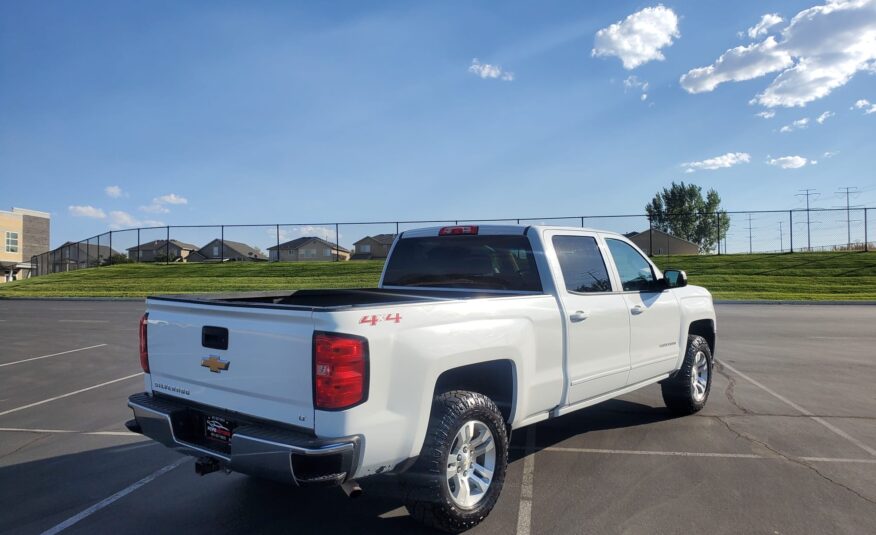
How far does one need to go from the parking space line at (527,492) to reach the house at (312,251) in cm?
3419

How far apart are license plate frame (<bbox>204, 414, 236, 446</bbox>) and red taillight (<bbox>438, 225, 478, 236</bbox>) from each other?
2.48 meters

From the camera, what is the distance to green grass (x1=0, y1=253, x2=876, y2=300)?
25359 millimetres

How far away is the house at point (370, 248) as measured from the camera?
41.3 m

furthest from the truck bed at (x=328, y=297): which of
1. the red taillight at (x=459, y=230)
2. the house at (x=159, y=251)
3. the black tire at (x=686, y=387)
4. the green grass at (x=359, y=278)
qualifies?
the house at (x=159, y=251)

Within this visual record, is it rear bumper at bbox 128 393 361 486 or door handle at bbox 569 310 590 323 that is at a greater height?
door handle at bbox 569 310 590 323

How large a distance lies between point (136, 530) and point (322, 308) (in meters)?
2.16

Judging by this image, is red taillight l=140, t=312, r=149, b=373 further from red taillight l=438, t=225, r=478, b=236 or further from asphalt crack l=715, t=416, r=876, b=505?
asphalt crack l=715, t=416, r=876, b=505

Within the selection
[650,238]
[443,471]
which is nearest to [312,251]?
[650,238]

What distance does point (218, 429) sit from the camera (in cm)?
356

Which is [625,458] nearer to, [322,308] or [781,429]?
[781,429]

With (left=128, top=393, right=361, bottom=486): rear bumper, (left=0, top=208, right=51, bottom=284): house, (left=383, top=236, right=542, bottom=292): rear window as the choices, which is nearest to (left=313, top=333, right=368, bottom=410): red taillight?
(left=128, top=393, right=361, bottom=486): rear bumper

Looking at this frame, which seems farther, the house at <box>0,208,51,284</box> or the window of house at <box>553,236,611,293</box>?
the house at <box>0,208,51,284</box>

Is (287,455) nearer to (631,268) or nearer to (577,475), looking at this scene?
(577,475)

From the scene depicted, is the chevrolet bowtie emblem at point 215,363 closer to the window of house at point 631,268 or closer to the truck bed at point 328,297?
the truck bed at point 328,297
